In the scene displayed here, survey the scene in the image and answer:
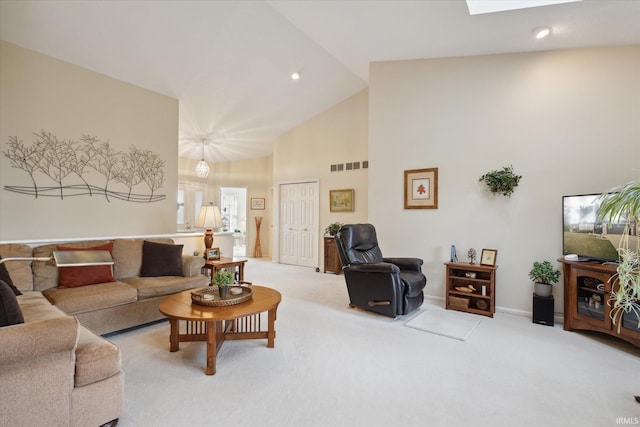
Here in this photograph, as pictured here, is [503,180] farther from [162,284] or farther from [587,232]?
[162,284]

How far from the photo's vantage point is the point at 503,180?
358 centimetres

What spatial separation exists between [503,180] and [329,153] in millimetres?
3628

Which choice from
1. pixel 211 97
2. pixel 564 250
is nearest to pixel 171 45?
pixel 211 97

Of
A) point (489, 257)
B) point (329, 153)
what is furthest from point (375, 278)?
point (329, 153)

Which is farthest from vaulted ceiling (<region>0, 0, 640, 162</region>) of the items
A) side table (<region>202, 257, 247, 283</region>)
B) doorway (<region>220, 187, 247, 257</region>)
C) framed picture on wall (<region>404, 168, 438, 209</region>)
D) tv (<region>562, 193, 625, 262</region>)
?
doorway (<region>220, 187, 247, 257</region>)

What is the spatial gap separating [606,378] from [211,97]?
5.89 metres

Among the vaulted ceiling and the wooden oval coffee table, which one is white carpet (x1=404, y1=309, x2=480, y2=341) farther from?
the vaulted ceiling

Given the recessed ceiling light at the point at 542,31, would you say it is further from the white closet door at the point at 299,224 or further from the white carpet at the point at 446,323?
the white closet door at the point at 299,224

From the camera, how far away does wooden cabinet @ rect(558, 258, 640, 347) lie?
8.66 ft

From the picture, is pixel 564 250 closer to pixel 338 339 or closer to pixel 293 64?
pixel 338 339

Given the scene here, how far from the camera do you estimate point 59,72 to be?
12.3ft

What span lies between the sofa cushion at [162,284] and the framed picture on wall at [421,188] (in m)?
2.96

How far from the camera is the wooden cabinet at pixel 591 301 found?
264 cm

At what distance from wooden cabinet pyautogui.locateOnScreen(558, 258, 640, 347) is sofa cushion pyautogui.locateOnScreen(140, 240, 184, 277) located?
426 centimetres
